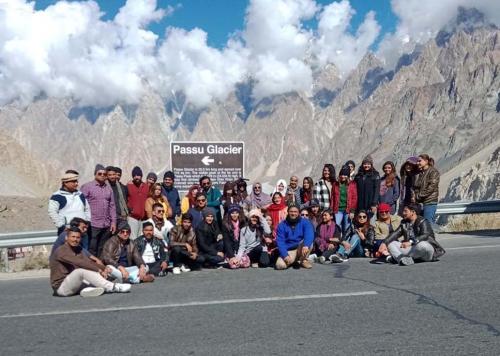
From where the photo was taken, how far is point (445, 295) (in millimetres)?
7727

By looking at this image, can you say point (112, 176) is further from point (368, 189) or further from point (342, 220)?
point (368, 189)

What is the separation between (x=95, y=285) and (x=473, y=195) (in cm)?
4599

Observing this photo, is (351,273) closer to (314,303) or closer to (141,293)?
(314,303)

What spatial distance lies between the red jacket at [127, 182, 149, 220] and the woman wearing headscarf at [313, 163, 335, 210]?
3300 millimetres

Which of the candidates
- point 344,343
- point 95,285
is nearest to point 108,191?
point 95,285

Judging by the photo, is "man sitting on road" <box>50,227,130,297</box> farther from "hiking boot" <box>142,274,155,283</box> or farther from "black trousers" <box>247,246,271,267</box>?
"black trousers" <box>247,246,271,267</box>

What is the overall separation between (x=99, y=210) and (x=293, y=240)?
3303mm

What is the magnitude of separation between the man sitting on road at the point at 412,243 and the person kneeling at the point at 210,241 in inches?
111

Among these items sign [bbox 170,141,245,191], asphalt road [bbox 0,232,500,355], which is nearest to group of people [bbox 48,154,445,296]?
asphalt road [bbox 0,232,500,355]

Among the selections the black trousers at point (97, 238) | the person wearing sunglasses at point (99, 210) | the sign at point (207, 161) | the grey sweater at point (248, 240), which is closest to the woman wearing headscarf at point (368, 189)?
the grey sweater at point (248, 240)

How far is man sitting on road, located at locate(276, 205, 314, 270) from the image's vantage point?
1076 cm

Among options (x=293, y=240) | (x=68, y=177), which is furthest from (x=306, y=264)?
(x=68, y=177)

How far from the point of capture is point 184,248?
440 inches

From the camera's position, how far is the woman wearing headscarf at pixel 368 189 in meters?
12.4
